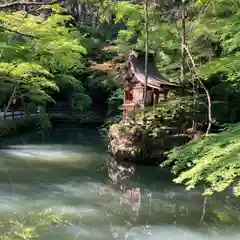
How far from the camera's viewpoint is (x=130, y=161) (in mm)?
13203

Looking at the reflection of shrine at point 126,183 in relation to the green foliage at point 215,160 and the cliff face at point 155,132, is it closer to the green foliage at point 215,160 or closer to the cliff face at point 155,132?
the cliff face at point 155,132

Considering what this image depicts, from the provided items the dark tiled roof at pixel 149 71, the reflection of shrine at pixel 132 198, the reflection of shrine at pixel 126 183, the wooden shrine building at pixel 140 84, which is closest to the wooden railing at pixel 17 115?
the wooden shrine building at pixel 140 84

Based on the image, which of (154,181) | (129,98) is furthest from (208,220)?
(129,98)

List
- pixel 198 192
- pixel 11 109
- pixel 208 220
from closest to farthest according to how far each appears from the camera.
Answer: pixel 208 220 < pixel 198 192 < pixel 11 109

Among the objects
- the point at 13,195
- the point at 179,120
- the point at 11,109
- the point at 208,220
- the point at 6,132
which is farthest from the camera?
the point at 11,109

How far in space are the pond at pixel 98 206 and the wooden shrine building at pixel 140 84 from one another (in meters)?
2.52

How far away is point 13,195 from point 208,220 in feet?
13.5

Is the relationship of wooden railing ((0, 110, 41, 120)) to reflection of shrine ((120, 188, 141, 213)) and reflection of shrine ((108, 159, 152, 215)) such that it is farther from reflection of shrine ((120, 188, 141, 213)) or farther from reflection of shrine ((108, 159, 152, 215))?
reflection of shrine ((120, 188, 141, 213))

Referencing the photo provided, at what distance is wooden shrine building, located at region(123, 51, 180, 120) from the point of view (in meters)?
14.0

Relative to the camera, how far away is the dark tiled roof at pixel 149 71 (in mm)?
14078

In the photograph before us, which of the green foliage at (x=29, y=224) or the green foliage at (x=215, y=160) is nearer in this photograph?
the green foliage at (x=215, y=160)

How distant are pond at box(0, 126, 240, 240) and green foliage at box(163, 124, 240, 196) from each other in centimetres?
335

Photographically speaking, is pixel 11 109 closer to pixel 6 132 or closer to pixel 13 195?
pixel 6 132

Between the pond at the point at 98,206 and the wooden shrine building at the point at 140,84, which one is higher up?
the wooden shrine building at the point at 140,84
